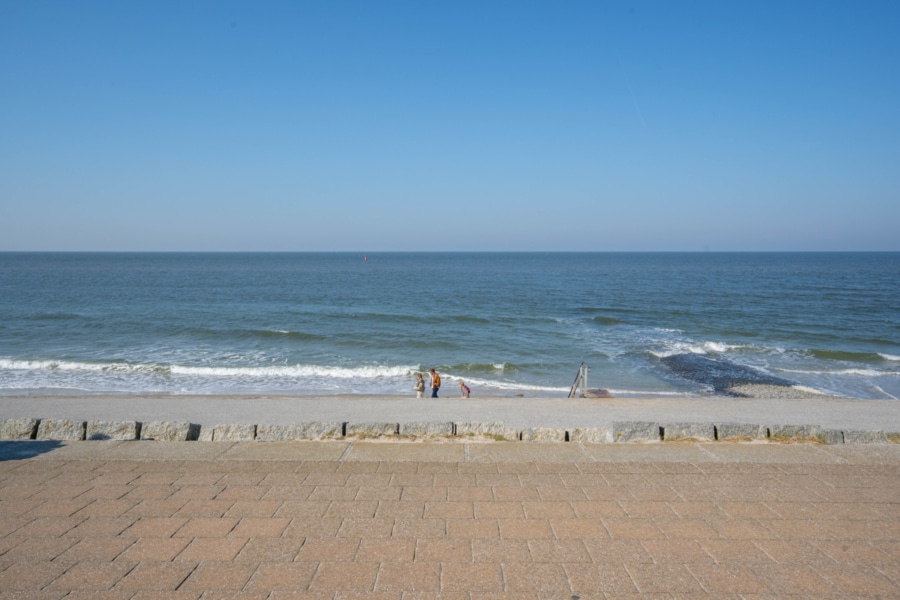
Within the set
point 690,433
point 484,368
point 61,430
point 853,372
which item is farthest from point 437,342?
point 61,430

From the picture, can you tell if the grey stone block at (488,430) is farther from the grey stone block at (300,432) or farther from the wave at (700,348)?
the wave at (700,348)

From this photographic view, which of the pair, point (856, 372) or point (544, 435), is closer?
point (544, 435)

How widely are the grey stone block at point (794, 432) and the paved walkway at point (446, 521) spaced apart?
1.20 ft

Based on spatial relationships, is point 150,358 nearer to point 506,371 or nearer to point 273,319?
point 273,319

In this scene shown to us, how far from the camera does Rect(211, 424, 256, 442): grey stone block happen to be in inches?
339

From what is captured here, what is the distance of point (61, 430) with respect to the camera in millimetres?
8555

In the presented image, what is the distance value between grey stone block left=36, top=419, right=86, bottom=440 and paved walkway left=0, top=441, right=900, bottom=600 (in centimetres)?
25

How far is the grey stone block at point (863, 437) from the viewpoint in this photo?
8539 mm

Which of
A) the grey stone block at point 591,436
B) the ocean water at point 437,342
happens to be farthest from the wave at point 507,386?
the grey stone block at point 591,436

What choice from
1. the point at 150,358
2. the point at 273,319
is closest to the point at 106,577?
the point at 150,358

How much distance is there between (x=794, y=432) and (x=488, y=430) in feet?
15.6

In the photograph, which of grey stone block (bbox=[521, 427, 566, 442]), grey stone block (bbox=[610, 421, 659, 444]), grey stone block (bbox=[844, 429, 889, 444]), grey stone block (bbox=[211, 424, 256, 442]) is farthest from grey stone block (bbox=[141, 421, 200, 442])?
grey stone block (bbox=[844, 429, 889, 444])

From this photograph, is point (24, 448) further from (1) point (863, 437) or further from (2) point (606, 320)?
(2) point (606, 320)

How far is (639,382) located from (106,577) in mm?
20063
